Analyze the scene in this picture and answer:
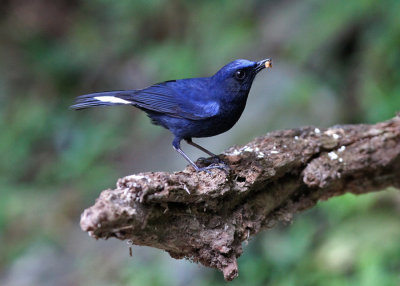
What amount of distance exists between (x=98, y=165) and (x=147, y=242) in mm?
5099

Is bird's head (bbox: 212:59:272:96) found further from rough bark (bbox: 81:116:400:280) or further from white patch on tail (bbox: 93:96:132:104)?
white patch on tail (bbox: 93:96:132:104)

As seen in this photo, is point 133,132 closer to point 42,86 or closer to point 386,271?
point 42,86

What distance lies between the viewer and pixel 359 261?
454 centimetres

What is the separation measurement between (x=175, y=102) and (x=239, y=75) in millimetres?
509

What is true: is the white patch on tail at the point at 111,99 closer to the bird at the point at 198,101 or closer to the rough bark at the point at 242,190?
the bird at the point at 198,101

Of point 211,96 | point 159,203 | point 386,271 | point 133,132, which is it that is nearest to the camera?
point 159,203

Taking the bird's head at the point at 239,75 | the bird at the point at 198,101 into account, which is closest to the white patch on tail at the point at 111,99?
the bird at the point at 198,101

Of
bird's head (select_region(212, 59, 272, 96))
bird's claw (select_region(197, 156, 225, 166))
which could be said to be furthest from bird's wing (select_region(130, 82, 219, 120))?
bird's claw (select_region(197, 156, 225, 166))

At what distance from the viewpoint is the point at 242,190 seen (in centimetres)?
308

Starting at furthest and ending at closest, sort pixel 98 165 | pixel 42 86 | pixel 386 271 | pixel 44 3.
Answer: pixel 44 3 → pixel 42 86 → pixel 98 165 → pixel 386 271

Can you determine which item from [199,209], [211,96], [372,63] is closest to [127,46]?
[372,63]

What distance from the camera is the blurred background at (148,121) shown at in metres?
5.02

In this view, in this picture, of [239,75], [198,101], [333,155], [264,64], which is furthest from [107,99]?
[333,155]

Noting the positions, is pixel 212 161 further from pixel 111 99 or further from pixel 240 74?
pixel 111 99
